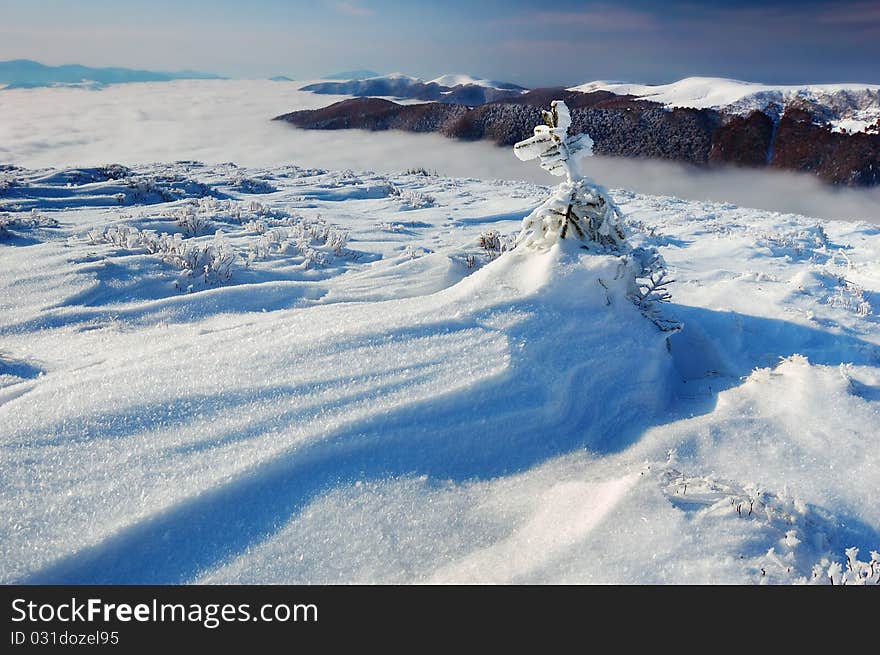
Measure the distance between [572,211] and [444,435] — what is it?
2212mm

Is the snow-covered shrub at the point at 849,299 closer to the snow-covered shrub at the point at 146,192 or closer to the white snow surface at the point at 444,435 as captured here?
the white snow surface at the point at 444,435

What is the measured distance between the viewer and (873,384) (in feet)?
9.81

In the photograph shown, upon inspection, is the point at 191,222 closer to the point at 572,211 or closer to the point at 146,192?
the point at 146,192

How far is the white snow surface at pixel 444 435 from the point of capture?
176 centimetres

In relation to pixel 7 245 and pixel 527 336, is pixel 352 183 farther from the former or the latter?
pixel 527 336

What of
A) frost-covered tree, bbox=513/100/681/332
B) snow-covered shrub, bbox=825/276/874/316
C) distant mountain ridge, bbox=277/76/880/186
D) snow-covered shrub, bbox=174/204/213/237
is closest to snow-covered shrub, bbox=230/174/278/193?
snow-covered shrub, bbox=174/204/213/237

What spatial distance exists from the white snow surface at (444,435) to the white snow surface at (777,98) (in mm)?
47127

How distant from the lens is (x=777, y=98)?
Answer: 48.4 metres

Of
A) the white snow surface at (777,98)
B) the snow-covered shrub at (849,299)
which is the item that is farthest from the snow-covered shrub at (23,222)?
the white snow surface at (777,98)

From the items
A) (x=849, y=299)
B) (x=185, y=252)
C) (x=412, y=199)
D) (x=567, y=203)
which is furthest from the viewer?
(x=412, y=199)

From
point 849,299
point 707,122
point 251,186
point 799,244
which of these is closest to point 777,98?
point 707,122

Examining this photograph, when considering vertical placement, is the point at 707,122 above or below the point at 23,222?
above

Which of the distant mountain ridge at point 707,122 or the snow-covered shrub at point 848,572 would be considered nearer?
the snow-covered shrub at point 848,572
